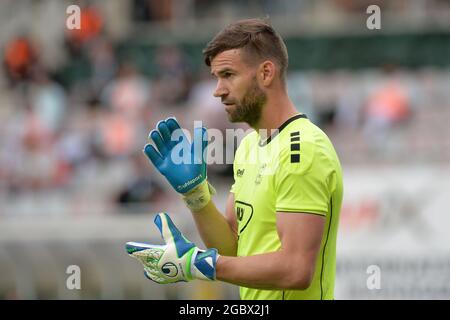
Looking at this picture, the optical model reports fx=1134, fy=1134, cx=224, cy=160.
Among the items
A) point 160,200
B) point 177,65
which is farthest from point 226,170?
point 177,65

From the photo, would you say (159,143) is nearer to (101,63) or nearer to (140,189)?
(140,189)

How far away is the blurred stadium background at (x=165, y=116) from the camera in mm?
13281

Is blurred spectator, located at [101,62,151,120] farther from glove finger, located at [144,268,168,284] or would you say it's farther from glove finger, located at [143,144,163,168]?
glove finger, located at [144,268,168,284]

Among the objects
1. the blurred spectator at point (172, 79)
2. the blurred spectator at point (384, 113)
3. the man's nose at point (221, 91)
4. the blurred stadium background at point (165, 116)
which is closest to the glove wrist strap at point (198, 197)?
the man's nose at point (221, 91)

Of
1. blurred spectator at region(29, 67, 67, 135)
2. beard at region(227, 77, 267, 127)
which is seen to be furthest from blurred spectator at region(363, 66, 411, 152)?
beard at region(227, 77, 267, 127)

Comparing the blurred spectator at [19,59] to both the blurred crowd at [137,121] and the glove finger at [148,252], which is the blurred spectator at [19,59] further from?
the glove finger at [148,252]

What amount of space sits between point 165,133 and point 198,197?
0.43m

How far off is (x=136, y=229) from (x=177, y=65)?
533 centimetres

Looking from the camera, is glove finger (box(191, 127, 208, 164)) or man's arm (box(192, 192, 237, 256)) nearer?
glove finger (box(191, 127, 208, 164))

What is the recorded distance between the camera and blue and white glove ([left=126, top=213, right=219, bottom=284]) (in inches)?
213

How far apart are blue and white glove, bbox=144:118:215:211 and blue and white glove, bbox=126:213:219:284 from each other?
0.31 metres

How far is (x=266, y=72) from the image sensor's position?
5691 mm

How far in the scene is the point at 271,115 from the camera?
5750mm

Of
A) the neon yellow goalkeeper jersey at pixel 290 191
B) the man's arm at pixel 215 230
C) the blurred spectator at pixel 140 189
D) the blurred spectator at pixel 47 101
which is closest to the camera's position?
the neon yellow goalkeeper jersey at pixel 290 191
